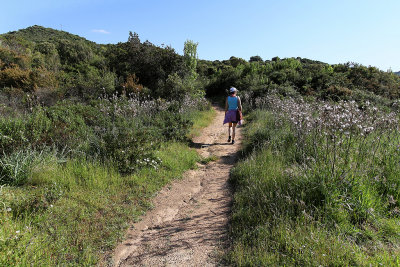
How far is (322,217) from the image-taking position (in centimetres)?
260

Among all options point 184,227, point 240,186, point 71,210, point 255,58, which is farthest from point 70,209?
point 255,58

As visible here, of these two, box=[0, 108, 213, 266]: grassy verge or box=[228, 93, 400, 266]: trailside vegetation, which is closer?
box=[228, 93, 400, 266]: trailside vegetation

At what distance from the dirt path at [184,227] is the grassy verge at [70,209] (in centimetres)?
23

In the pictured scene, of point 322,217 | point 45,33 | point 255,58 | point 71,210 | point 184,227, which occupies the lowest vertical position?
point 184,227

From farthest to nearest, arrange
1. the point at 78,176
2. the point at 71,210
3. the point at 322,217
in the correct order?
the point at 78,176, the point at 71,210, the point at 322,217

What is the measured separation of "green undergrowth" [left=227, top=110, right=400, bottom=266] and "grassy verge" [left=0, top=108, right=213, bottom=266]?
169cm

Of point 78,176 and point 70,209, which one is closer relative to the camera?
point 70,209

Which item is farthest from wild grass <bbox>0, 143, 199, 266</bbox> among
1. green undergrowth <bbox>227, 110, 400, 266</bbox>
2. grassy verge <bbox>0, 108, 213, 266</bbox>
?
green undergrowth <bbox>227, 110, 400, 266</bbox>

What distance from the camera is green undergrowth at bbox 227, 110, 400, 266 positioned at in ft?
6.98

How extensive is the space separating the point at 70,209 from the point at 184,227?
1730 millimetres

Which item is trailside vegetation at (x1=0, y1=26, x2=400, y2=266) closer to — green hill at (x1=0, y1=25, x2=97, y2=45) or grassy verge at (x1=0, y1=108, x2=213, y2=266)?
grassy verge at (x1=0, y1=108, x2=213, y2=266)

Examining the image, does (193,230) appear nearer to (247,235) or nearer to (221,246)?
(221,246)

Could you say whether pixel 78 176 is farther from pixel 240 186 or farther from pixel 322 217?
pixel 322 217

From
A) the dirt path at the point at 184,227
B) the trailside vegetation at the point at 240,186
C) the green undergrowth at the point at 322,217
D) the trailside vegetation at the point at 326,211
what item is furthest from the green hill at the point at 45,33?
the green undergrowth at the point at 322,217
